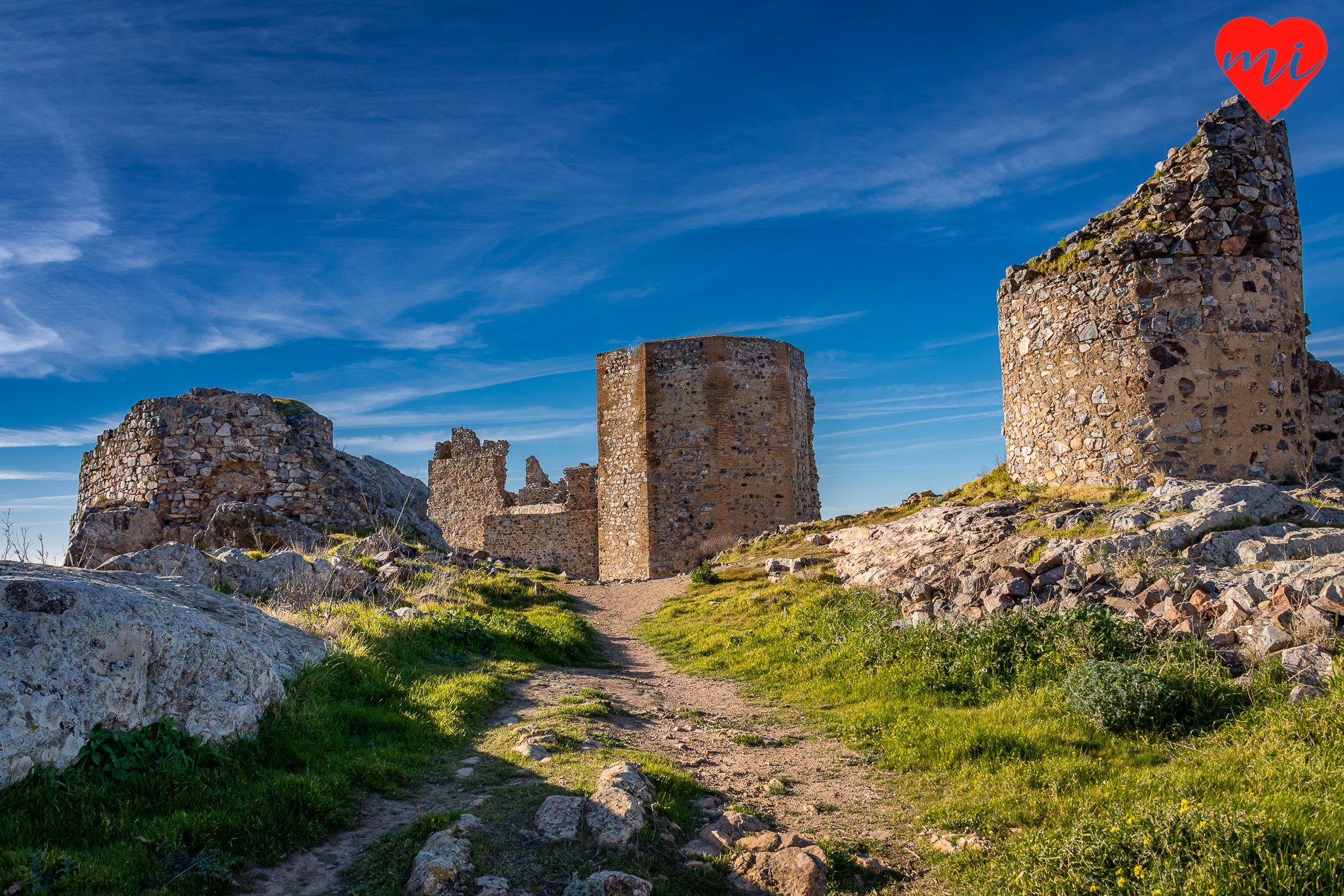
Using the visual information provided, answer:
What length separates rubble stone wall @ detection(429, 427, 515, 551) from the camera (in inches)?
1105

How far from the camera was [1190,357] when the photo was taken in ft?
30.3

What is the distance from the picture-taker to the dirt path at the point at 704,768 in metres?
4.01

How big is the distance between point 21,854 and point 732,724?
5.03m

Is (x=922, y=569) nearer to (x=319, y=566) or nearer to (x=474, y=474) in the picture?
(x=319, y=566)

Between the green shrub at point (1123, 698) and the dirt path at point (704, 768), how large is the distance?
62.6 inches

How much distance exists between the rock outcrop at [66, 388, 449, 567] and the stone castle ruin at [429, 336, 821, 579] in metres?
11.0

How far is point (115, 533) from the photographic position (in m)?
11.6

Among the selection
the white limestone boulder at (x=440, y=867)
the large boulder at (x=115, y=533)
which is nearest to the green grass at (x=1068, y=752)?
the white limestone boulder at (x=440, y=867)

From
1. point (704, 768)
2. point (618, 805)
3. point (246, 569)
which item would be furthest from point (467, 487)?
point (618, 805)

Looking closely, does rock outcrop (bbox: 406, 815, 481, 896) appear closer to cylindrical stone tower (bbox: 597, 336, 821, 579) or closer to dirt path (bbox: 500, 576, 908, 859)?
dirt path (bbox: 500, 576, 908, 859)

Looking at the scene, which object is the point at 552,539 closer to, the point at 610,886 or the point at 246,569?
→ the point at 246,569

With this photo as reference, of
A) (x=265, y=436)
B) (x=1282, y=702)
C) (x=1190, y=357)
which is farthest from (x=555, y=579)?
(x=1282, y=702)

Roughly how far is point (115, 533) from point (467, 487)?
17.7 meters

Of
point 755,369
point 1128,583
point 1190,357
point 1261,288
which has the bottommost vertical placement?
point 1128,583
